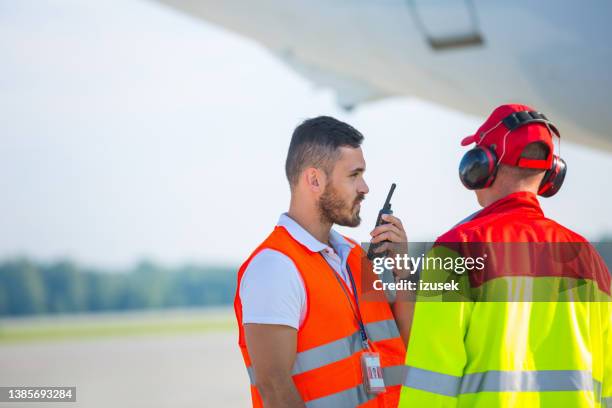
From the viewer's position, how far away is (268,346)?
7.51 feet

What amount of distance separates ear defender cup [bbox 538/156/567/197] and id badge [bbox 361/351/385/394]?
0.70m

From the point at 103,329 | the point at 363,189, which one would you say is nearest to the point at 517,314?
the point at 363,189

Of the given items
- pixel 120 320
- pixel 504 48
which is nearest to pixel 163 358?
pixel 504 48

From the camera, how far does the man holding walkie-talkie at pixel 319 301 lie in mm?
2309

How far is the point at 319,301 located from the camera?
2.43 meters

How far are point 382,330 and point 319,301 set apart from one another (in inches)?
10.4

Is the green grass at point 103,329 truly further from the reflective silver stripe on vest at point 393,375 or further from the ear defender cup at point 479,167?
the ear defender cup at point 479,167

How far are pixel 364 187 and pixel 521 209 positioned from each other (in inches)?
25.0

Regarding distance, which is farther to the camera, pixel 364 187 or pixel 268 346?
pixel 364 187

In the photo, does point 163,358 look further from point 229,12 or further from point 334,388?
point 334,388

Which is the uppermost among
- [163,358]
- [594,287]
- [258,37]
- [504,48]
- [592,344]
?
[258,37]

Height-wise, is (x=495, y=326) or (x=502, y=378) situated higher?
(x=495, y=326)

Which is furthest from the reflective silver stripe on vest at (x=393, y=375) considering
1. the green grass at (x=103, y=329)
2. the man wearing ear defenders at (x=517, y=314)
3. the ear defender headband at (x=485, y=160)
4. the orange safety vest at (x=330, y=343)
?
the green grass at (x=103, y=329)

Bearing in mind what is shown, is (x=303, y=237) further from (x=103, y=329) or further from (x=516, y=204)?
(x=103, y=329)
